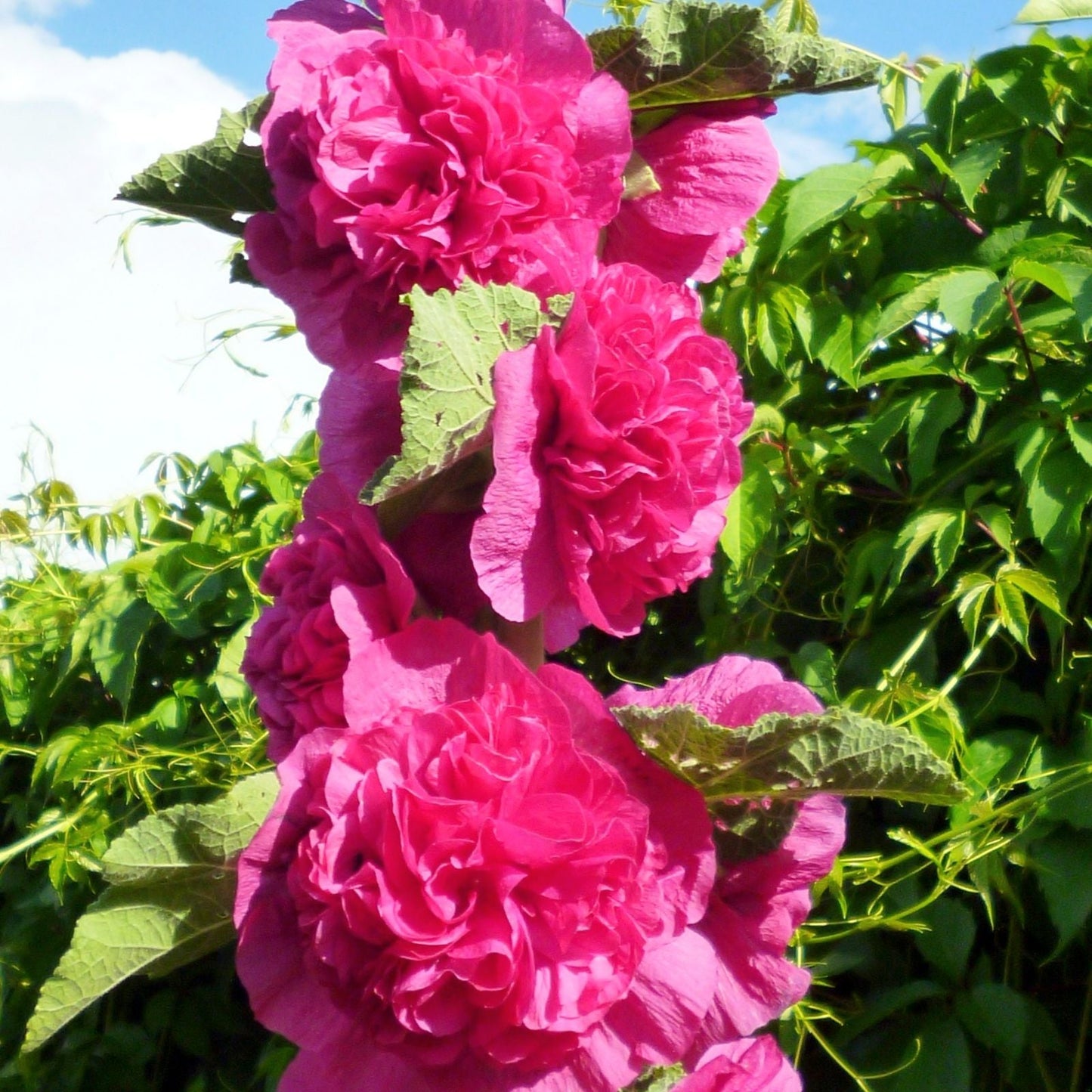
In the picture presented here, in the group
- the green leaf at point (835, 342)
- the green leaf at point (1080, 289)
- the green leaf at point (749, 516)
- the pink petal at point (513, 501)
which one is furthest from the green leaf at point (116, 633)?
the green leaf at point (1080, 289)

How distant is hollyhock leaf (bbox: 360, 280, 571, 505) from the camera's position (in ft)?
1.59

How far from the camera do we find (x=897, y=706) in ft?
3.18

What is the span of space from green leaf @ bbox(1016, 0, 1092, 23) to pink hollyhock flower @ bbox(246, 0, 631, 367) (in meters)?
0.52

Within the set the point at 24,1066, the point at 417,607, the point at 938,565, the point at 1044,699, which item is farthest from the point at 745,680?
the point at 24,1066

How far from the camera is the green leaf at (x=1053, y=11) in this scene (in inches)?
37.0

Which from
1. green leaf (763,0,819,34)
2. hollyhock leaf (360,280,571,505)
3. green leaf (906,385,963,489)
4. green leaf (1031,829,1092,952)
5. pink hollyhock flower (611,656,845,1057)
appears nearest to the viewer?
hollyhock leaf (360,280,571,505)

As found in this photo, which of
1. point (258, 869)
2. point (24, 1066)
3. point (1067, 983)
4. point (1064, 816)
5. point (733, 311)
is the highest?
point (733, 311)

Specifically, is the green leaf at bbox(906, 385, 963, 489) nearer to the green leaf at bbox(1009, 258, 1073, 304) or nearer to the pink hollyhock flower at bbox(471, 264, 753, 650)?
the green leaf at bbox(1009, 258, 1073, 304)

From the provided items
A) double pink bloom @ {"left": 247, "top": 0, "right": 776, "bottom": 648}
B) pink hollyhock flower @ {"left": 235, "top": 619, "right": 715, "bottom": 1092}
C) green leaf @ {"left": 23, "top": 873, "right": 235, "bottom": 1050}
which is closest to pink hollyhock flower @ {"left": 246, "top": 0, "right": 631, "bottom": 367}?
double pink bloom @ {"left": 247, "top": 0, "right": 776, "bottom": 648}

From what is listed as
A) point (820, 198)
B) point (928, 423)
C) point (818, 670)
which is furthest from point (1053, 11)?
point (818, 670)

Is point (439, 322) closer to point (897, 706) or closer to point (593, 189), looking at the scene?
point (593, 189)

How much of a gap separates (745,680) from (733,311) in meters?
0.58

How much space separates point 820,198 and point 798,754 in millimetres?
646

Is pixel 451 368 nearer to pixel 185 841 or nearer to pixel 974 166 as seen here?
pixel 185 841
